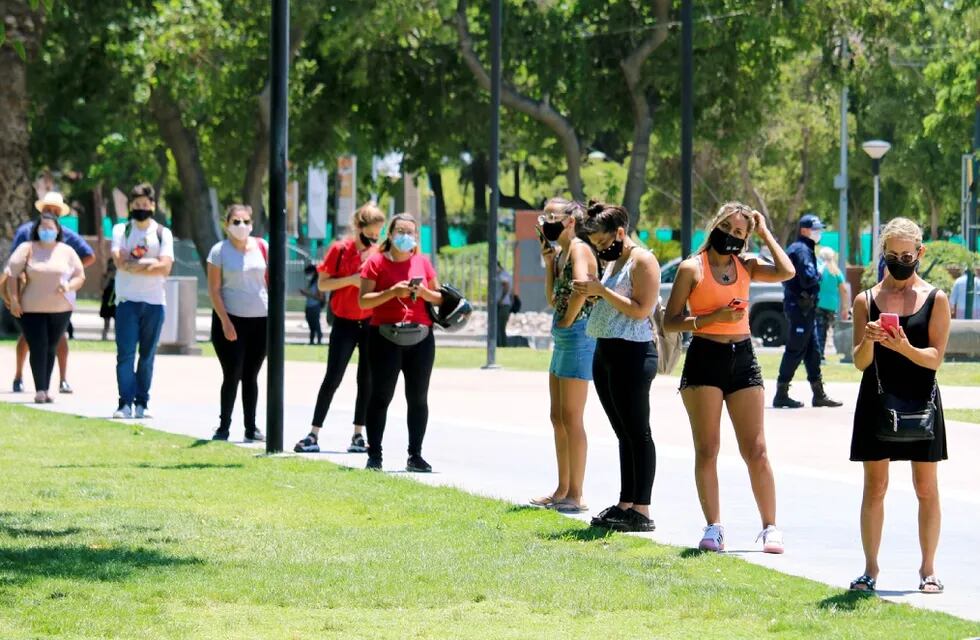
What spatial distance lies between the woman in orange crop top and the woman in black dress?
40.7 inches

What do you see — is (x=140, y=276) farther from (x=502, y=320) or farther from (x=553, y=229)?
(x=502, y=320)

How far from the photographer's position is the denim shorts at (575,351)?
10.6 metres

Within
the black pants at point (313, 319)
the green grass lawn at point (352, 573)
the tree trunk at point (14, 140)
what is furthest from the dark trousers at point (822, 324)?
the tree trunk at point (14, 140)

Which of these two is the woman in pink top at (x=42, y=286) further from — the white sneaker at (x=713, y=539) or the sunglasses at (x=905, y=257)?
the sunglasses at (x=905, y=257)

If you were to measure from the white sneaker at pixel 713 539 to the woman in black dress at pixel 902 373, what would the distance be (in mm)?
1081

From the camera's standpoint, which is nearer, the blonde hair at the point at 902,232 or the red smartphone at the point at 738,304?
the blonde hair at the point at 902,232

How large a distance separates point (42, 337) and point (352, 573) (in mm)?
9434

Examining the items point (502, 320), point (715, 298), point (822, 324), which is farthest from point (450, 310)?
point (502, 320)

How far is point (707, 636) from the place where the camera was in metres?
7.00

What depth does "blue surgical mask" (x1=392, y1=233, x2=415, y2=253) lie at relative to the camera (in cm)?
1225

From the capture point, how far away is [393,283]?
12.4 meters

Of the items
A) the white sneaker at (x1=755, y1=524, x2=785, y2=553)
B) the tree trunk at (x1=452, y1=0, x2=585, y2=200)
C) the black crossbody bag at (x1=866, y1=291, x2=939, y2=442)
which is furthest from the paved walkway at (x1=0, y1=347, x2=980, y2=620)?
the tree trunk at (x1=452, y1=0, x2=585, y2=200)

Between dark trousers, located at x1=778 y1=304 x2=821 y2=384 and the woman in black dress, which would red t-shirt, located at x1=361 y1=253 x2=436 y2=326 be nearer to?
the woman in black dress

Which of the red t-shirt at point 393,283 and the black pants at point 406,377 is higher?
the red t-shirt at point 393,283
